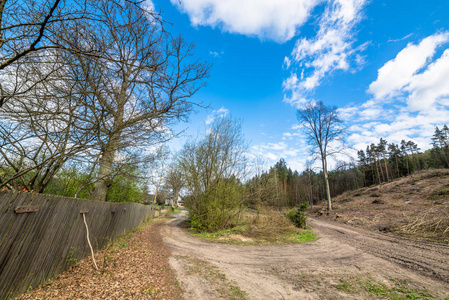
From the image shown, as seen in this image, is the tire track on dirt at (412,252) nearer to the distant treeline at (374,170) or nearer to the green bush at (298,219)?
the green bush at (298,219)

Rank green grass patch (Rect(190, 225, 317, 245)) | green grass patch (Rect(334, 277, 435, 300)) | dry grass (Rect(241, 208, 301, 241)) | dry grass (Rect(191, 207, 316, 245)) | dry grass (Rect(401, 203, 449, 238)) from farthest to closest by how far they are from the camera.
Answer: dry grass (Rect(241, 208, 301, 241)) < dry grass (Rect(191, 207, 316, 245)) < green grass patch (Rect(190, 225, 317, 245)) < dry grass (Rect(401, 203, 449, 238)) < green grass patch (Rect(334, 277, 435, 300))

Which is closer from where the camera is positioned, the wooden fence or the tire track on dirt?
the wooden fence

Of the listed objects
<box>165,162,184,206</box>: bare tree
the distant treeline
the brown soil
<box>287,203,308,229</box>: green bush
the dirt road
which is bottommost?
the brown soil

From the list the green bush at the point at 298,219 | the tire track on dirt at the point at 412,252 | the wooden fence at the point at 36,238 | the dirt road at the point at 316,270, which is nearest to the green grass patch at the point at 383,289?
the dirt road at the point at 316,270

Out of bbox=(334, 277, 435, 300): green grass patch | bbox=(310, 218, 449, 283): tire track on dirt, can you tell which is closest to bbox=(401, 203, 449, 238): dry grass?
bbox=(310, 218, 449, 283): tire track on dirt

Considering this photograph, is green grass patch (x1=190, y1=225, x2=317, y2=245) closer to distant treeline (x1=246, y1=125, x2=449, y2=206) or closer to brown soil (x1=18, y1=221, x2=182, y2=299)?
brown soil (x1=18, y1=221, x2=182, y2=299)

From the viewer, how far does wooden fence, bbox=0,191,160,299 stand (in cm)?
274

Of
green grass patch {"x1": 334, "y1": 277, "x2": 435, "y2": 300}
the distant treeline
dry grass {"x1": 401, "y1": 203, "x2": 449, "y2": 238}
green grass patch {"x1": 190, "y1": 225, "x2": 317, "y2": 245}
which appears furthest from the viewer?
the distant treeline

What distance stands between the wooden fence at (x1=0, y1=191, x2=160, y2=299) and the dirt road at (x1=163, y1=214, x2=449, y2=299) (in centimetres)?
268

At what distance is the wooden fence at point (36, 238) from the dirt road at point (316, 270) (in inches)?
106

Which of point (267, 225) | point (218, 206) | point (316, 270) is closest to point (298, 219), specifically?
point (267, 225)

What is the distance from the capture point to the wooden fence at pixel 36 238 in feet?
8.98

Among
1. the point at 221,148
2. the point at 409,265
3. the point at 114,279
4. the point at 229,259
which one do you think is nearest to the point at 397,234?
the point at 409,265

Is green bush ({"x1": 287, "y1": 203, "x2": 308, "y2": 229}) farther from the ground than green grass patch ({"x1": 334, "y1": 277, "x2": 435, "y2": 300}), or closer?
farther from the ground
